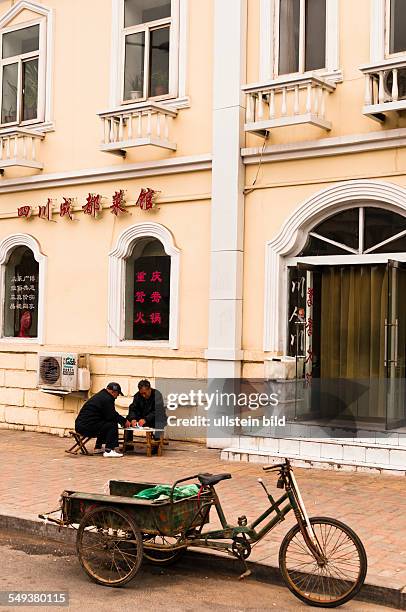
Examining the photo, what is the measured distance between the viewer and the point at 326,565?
6246 millimetres

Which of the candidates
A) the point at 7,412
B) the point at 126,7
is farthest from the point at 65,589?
the point at 126,7

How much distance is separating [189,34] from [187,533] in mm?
8953

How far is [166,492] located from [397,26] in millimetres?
7471

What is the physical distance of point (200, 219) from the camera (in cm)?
1305

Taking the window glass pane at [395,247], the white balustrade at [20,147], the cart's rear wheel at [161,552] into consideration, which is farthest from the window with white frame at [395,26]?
the cart's rear wheel at [161,552]

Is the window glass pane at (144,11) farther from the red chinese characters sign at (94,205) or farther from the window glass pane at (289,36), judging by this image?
the red chinese characters sign at (94,205)

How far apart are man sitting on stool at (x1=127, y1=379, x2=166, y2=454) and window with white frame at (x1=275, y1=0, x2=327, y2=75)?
5.02 m

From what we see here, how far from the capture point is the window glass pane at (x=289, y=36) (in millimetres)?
12273

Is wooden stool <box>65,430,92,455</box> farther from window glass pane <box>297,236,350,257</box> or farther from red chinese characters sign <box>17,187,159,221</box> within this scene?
window glass pane <box>297,236,350,257</box>

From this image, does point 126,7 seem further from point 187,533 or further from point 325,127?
point 187,533

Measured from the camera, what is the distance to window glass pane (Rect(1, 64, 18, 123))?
15672mm

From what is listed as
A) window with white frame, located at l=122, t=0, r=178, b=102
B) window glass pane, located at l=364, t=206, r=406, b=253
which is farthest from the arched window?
window with white frame, located at l=122, t=0, r=178, b=102

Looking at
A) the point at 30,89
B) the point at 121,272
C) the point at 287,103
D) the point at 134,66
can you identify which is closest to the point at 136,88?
the point at 134,66

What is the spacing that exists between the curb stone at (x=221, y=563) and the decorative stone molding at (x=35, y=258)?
22.6 feet
